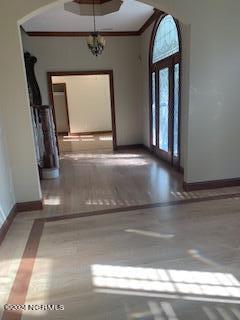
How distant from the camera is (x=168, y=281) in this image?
5.97 feet

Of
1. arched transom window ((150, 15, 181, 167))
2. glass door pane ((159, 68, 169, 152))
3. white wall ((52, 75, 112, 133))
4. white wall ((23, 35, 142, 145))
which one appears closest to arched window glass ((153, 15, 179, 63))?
arched transom window ((150, 15, 181, 167))

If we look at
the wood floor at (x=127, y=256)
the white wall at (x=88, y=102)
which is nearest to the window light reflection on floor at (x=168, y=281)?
the wood floor at (x=127, y=256)

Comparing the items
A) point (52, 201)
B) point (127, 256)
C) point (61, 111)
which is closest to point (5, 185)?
point (52, 201)

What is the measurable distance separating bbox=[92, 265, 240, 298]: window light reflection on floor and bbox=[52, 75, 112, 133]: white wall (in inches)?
323

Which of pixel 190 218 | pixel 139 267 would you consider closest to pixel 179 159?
pixel 190 218

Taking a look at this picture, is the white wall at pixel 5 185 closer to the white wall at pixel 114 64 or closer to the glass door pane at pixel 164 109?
the glass door pane at pixel 164 109

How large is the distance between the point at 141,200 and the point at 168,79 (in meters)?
2.49

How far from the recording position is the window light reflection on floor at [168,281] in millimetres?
1719

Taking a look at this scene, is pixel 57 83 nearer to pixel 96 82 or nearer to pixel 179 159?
pixel 96 82

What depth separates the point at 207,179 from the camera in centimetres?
348

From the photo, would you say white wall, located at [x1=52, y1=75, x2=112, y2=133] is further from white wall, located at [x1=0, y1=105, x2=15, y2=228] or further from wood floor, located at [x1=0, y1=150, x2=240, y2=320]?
white wall, located at [x1=0, y1=105, x2=15, y2=228]

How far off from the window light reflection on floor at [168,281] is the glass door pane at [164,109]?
10.9ft

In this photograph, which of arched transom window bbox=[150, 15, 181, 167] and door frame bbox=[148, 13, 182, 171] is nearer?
door frame bbox=[148, 13, 182, 171]

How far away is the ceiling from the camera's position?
444cm
